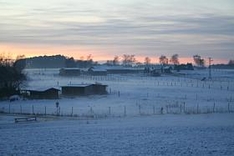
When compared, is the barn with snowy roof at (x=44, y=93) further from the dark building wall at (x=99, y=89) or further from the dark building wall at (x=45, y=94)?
the dark building wall at (x=99, y=89)

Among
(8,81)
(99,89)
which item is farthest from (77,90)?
(8,81)

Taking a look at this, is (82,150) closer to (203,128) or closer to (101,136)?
(101,136)

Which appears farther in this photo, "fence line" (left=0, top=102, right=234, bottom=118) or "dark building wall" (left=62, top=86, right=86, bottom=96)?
"dark building wall" (left=62, top=86, right=86, bottom=96)

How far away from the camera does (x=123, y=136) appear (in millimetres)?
27125

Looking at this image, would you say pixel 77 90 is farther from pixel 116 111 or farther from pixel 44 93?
pixel 116 111

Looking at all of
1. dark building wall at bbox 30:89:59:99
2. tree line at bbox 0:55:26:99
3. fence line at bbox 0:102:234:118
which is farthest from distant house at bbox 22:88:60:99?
fence line at bbox 0:102:234:118

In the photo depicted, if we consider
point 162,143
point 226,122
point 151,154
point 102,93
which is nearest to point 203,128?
point 226,122

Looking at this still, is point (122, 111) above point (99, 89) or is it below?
below

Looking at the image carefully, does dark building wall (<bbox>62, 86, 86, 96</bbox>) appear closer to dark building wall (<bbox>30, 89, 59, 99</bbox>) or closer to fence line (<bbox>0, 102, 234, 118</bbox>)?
dark building wall (<bbox>30, 89, 59, 99</bbox>)

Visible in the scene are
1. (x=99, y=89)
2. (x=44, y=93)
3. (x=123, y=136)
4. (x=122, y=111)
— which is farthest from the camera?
(x=99, y=89)

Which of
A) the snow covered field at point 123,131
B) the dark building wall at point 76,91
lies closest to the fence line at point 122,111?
the snow covered field at point 123,131

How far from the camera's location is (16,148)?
898 inches

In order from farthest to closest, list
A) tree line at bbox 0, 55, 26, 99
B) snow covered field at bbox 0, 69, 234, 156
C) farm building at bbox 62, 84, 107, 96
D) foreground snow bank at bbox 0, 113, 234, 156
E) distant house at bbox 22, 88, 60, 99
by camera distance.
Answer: farm building at bbox 62, 84, 107, 96 → tree line at bbox 0, 55, 26, 99 → distant house at bbox 22, 88, 60, 99 → snow covered field at bbox 0, 69, 234, 156 → foreground snow bank at bbox 0, 113, 234, 156

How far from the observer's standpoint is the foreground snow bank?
72.6ft
